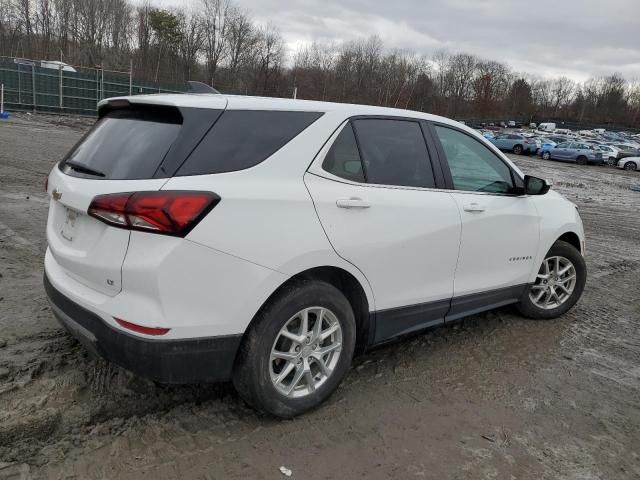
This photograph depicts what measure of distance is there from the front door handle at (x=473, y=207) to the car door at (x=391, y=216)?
13 cm

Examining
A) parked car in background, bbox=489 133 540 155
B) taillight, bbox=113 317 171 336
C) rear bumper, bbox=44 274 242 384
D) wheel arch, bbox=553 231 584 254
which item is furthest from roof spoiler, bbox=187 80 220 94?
parked car in background, bbox=489 133 540 155

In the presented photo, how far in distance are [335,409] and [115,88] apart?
121 feet

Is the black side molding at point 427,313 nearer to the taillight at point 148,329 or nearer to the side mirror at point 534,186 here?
the side mirror at point 534,186

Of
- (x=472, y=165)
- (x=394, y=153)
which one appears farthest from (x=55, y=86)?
(x=394, y=153)

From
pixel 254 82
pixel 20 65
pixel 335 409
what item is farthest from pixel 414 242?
pixel 254 82

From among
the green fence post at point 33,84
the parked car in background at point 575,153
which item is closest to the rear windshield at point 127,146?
the green fence post at point 33,84

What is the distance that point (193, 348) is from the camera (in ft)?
8.45

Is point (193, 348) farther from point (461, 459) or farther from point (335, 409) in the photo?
point (461, 459)

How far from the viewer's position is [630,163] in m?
37.5

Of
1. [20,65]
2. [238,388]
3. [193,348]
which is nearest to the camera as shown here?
[193,348]

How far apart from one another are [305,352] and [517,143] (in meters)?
43.3

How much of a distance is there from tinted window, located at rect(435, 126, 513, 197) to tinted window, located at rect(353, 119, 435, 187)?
10.2 inches

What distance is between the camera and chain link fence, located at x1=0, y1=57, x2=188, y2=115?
102 ft

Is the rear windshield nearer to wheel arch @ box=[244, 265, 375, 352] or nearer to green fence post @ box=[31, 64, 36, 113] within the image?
wheel arch @ box=[244, 265, 375, 352]
